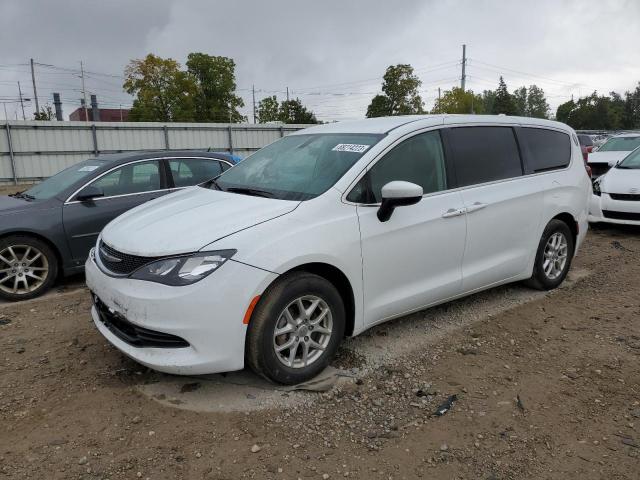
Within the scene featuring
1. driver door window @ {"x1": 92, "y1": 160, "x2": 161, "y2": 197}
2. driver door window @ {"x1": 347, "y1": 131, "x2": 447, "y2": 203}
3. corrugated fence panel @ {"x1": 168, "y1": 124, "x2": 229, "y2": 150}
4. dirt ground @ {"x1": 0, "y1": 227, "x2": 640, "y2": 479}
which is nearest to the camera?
dirt ground @ {"x1": 0, "y1": 227, "x2": 640, "y2": 479}

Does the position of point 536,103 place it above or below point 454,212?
above

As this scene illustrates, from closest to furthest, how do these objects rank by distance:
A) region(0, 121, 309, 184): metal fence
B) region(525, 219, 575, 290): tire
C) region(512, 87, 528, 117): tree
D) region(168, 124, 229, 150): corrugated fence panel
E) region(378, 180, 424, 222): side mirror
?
region(378, 180, 424, 222): side mirror
region(525, 219, 575, 290): tire
region(0, 121, 309, 184): metal fence
region(168, 124, 229, 150): corrugated fence panel
region(512, 87, 528, 117): tree

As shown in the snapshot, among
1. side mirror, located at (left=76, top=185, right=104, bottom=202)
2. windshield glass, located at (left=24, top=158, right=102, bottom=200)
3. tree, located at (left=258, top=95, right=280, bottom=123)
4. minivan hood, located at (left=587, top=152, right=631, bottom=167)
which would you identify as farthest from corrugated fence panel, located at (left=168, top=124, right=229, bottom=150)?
tree, located at (left=258, top=95, right=280, bottom=123)

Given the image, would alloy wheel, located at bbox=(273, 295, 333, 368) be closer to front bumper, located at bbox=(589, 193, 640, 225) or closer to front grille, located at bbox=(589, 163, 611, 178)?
front bumper, located at bbox=(589, 193, 640, 225)

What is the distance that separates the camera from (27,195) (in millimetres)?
5988

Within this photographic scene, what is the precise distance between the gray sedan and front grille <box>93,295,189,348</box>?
7.67 feet

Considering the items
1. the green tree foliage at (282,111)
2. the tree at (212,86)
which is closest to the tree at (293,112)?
the green tree foliage at (282,111)

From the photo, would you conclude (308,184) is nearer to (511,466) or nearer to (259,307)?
(259,307)

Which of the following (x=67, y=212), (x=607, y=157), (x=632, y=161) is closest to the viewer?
(x=67, y=212)

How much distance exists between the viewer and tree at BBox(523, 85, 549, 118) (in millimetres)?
120375

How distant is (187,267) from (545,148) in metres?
3.79

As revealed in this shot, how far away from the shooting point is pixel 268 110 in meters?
49.7

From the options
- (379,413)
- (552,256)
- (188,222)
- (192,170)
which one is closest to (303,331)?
(379,413)

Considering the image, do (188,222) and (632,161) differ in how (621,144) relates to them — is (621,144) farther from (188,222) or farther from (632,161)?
(188,222)
